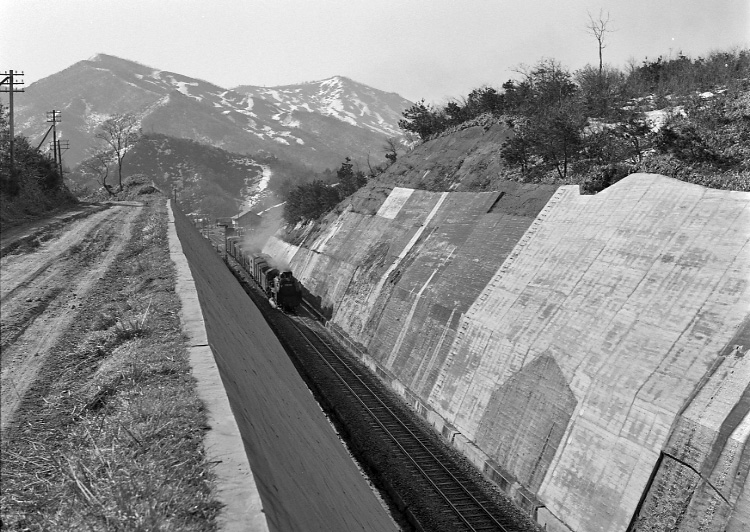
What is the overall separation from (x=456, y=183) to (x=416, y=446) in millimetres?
22828

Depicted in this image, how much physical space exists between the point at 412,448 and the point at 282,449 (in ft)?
36.6

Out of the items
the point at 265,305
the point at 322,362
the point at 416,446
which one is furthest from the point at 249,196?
the point at 416,446

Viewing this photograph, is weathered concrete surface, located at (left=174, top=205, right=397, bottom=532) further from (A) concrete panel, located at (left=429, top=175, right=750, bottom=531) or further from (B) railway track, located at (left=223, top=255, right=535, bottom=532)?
(A) concrete panel, located at (left=429, top=175, right=750, bottom=531)

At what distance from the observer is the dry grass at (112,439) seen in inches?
235

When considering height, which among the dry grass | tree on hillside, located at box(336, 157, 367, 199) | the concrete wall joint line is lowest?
the concrete wall joint line

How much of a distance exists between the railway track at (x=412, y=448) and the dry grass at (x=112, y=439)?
928 centimetres

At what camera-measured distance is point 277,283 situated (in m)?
39.3

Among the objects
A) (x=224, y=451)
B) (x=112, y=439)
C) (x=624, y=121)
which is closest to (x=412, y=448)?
(x=224, y=451)

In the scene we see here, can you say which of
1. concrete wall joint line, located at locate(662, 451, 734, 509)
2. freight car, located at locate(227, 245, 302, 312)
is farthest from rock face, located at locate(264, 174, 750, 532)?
freight car, located at locate(227, 245, 302, 312)

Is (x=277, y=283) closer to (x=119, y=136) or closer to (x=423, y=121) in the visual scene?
(x=423, y=121)

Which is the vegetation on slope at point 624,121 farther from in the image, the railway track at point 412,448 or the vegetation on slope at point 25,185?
the vegetation on slope at point 25,185

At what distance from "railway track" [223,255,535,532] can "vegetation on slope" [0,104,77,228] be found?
55.4 ft

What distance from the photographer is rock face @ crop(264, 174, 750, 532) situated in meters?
13.2

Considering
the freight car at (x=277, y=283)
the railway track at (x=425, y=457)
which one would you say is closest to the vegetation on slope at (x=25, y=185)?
the freight car at (x=277, y=283)
